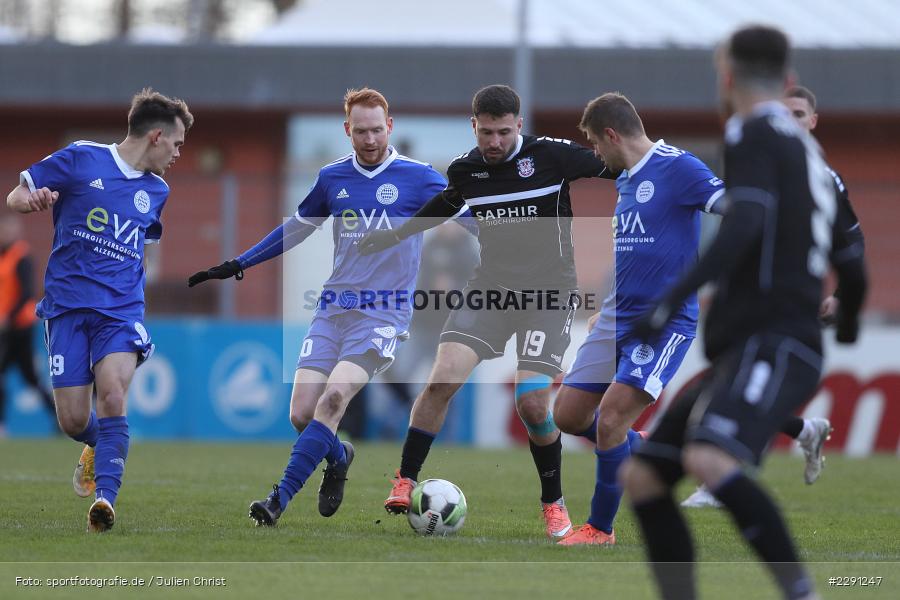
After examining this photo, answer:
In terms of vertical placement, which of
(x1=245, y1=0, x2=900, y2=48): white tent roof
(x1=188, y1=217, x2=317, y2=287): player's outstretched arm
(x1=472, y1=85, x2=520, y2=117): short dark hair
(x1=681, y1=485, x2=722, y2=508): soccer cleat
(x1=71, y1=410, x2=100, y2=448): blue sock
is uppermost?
(x1=245, y1=0, x2=900, y2=48): white tent roof

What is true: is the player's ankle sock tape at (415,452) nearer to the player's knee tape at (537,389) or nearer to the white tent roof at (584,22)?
the player's knee tape at (537,389)

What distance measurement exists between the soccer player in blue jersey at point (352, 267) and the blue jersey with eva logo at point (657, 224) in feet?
4.95

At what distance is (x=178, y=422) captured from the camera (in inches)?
666

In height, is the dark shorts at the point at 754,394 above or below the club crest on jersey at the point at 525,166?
below

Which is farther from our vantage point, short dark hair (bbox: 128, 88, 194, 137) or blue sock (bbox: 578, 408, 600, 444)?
short dark hair (bbox: 128, 88, 194, 137)

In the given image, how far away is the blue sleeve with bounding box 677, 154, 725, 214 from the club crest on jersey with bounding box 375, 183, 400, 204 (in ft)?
6.32

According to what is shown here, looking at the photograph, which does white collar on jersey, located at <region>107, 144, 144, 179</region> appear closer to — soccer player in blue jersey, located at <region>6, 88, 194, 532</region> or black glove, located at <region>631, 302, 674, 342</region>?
soccer player in blue jersey, located at <region>6, 88, 194, 532</region>

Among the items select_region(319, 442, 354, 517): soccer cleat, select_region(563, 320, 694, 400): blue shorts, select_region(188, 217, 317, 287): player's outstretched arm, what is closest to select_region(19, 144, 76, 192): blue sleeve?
select_region(188, 217, 317, 287): player's outstretched arm

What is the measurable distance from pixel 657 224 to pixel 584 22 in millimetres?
18401

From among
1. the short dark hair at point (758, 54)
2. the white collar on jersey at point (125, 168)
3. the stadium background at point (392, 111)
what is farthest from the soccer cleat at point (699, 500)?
the stadium background at point (392, 111)

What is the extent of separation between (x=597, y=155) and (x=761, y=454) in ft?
11.3

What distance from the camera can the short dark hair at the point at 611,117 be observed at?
282 inches

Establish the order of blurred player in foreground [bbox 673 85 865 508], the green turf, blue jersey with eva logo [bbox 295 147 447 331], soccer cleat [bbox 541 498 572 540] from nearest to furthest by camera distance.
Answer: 1. the green turf
2. soccer cleat [bbox 541 498 572 540]
3. blue jersey with eva logo [bbox 295 147 447 331]
4. blurred player in foreground [bbox 673 85 865 508]

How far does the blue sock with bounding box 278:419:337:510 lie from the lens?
24.7 feet
